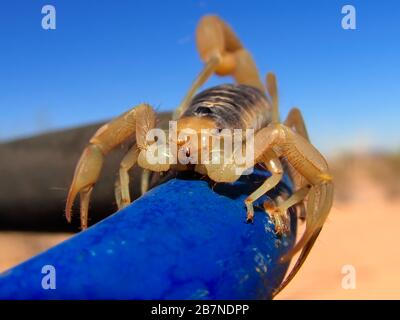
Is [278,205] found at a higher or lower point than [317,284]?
higher

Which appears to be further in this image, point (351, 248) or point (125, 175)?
point (351, 248)

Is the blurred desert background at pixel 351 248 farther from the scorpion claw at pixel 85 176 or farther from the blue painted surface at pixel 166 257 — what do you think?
the scorpion claw at pixel 85 176

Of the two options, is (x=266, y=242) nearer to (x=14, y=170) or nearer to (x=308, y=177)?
(x=308, y=177)

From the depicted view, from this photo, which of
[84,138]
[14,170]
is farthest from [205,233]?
[14,170]

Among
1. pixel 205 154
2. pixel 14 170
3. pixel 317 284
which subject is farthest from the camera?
pixel 317 284

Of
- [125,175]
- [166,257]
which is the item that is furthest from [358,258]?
[166,257]

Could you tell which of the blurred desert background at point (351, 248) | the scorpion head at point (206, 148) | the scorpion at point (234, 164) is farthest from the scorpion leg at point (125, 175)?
the blurred desert background at point (351, 248)

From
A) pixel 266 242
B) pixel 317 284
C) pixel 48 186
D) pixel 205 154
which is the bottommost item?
pixel 317 284

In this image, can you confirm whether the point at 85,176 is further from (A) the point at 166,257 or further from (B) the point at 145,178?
(A) the point at 166,257
